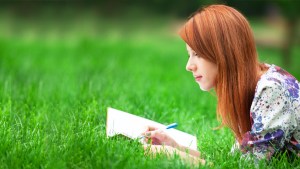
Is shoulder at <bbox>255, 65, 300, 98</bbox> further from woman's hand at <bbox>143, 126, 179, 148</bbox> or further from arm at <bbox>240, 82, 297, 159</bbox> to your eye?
woman's hand at <bbox>143, 126, 179, 148</bbox>

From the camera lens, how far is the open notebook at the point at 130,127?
3.24 meters

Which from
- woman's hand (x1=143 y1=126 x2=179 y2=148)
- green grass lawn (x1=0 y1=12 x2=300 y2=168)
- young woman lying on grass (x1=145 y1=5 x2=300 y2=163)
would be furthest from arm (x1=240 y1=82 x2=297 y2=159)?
woman's hand (x1=143 y1=126 x2=179 y2=148)

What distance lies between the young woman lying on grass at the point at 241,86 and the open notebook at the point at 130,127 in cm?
10

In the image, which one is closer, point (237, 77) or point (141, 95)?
point (237, 77)

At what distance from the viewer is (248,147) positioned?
2.97 m

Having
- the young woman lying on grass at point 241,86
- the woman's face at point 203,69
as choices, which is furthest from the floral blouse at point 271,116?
the woman's face at point 203,69

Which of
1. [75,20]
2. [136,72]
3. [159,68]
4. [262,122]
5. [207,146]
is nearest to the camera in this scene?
[262,122]

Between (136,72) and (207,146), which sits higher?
(207,146)

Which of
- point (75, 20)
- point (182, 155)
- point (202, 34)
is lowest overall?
point (75, 20)

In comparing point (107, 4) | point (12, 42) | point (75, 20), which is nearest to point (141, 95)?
point (12, 42)

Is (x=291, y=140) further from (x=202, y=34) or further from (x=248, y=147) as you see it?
(x=202, y=34)

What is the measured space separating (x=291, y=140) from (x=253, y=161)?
24cm

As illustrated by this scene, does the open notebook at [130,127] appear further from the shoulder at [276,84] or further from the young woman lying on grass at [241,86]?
the shoulder at [276,84]

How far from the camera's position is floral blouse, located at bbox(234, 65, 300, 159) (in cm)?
288
